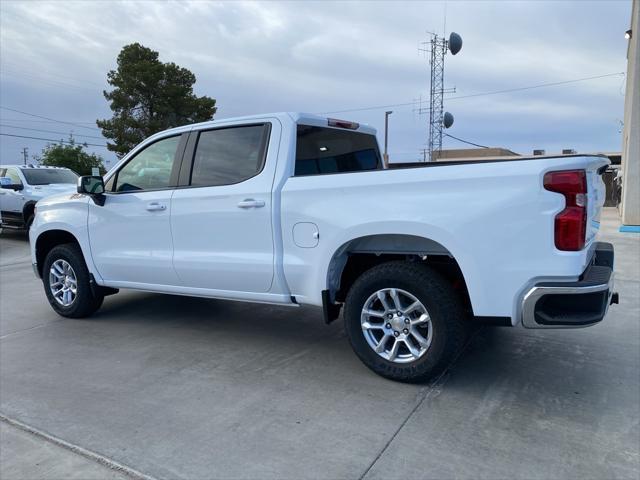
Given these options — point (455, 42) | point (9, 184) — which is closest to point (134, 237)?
point (9, 184)

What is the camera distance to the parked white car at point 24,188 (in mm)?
11883

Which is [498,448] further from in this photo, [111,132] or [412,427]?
[111,132]

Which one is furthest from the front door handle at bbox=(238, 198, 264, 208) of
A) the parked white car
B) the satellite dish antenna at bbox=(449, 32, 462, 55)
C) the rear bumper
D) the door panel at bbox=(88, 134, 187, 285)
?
the satellite dish antenna at bbox=(449, 32, 462, 55)

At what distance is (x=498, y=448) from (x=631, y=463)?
652 millimetres

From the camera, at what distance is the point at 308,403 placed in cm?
331

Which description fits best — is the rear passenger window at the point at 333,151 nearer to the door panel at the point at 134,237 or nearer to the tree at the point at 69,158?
the door panel at the point at 134,237

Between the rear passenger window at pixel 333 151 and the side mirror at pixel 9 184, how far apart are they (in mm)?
10272

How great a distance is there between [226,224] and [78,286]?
2.27m

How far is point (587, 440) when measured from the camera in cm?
278

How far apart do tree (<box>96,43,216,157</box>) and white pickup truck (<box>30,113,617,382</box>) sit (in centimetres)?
3342

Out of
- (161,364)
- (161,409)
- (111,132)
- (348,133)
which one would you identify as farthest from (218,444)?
(111,132)

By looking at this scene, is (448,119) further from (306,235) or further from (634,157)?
(306,235)

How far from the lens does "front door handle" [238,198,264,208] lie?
153 inches

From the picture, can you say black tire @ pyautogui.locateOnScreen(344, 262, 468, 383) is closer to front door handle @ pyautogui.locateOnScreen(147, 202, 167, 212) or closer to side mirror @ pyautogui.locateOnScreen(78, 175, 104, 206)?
front door handle @ pyautogui.locateOnScreen(147, 202, 167, 212)
